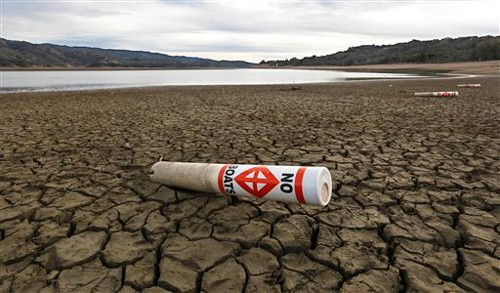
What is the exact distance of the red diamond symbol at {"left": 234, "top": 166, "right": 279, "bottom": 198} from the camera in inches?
89.0

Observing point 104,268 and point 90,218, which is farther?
point 90,218

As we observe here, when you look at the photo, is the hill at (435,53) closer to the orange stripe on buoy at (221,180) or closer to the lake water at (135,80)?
the lake water at (135,80)

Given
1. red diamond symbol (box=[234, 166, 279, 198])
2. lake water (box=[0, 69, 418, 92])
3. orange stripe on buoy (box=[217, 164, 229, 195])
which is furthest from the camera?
lake water (box=[0, 69, 418, 92])

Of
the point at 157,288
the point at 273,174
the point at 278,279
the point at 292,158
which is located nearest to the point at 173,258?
the point at 157,288

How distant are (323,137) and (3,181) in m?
4.44

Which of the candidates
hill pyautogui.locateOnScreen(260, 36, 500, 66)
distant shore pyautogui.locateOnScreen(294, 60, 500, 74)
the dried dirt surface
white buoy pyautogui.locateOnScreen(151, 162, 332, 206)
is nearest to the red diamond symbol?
white buoy pyautogui.locateOnScreen(151, 162, 332, 206)

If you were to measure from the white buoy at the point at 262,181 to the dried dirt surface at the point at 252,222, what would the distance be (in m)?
0.20

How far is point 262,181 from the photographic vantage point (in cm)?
230

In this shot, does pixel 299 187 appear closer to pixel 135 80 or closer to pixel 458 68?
pixel 135 80

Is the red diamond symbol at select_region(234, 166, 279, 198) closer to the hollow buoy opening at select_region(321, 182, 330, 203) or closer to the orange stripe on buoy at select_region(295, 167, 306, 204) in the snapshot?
the orange stripe on buoy at select_region(295, 167, 306, 204)

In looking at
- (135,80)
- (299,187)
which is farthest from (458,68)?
(299,187)

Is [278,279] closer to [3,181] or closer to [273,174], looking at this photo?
[273,174]

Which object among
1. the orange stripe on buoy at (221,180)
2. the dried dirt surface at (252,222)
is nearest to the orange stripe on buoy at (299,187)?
the dried dirt surface at (252,222)

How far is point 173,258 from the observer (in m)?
2.04
